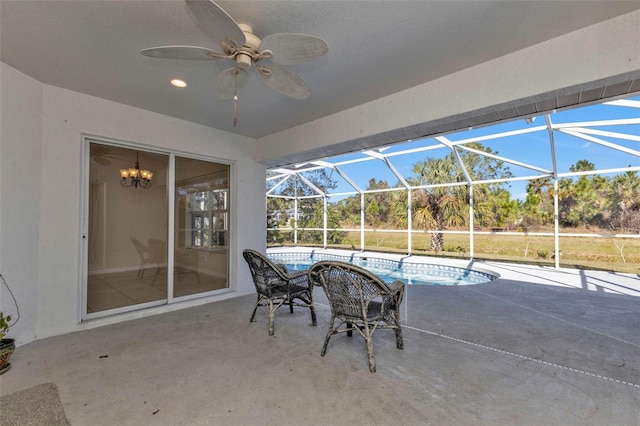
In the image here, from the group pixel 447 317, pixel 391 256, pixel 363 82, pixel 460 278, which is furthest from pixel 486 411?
pixel 391 256

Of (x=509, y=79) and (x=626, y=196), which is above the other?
(x=509, y=79)

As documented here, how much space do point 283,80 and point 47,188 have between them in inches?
112

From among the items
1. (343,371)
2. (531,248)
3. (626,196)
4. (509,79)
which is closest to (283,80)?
(509,79)

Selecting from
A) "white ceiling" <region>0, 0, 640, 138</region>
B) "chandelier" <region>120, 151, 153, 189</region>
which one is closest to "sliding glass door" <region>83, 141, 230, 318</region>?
"chandelier" <region>120, 151, 153, 189</region>

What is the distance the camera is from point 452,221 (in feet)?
28.0

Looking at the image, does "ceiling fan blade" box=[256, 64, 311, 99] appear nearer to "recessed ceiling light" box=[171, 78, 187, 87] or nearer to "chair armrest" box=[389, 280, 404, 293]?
"recessed ceiling light" box=[171, 78, 187, 87]

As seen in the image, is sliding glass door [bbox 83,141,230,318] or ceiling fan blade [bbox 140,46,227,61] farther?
sliding glass door [bbox 83,141,230,318]

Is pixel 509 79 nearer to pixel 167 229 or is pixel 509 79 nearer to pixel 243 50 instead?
pixel 243 50

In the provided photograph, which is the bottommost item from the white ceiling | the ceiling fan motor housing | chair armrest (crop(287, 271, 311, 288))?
chair armrest (crop(287, 271, 311, 288))

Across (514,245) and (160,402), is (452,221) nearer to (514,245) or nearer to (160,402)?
(514,245)

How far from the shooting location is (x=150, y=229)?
12.9 ft

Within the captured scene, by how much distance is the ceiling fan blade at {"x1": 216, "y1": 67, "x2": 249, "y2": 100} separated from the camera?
7.10 feet

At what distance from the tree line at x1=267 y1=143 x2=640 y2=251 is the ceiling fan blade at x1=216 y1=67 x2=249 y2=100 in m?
5.99

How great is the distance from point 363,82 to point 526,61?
4.54 ft
